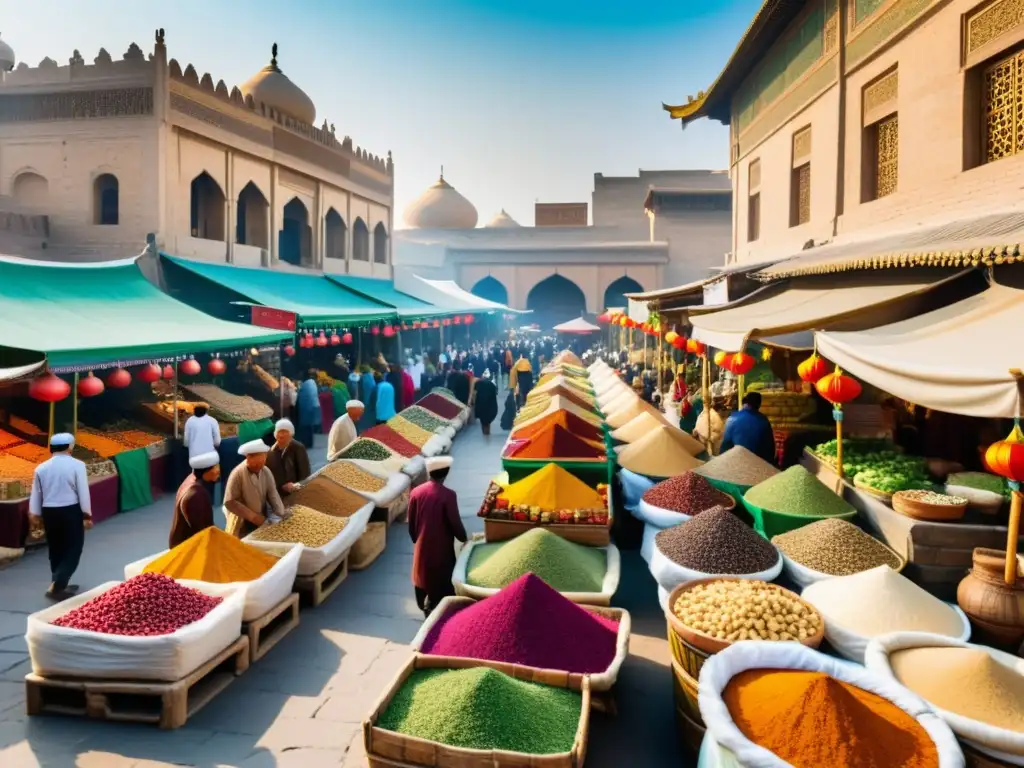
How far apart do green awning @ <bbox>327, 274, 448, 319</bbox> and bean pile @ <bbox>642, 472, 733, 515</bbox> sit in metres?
10.6

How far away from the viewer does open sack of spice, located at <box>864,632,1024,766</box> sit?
2793mm

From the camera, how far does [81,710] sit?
150 inches

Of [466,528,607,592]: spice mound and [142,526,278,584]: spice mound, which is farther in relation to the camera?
[466,528,607,592]: spice mound

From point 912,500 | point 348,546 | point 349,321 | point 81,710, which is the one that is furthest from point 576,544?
point 349,321

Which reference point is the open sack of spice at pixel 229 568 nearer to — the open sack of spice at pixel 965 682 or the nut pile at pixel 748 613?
the nut pile at pixel 748 613

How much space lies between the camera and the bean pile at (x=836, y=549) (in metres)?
4.57

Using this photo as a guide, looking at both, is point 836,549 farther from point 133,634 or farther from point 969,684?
point 133,634

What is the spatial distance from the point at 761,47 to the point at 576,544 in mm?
10959

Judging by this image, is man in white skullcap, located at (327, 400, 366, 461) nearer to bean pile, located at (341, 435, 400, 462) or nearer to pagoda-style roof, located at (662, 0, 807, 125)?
bean pile, located at (341, 435, 400, 462)

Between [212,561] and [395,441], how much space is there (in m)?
4.43

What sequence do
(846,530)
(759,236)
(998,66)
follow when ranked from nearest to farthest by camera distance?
1. (846,530)
2. (998,66)
3. (759,236)

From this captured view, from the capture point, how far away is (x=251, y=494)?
5555mm

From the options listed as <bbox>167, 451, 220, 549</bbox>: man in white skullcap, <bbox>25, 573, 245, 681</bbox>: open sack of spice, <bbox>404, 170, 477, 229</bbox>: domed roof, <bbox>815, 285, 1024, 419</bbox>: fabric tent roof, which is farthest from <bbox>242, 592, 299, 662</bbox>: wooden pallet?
<bbox>404, 170, 477, 229</bbox>: domed roof

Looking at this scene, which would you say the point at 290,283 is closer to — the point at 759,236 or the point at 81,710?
the point at 759,236
